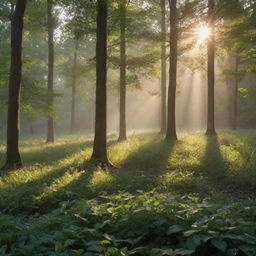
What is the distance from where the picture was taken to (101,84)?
11680 mm

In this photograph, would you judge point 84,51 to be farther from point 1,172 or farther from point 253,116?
point 1,172

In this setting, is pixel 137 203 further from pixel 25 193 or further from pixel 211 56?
pixel 211 56

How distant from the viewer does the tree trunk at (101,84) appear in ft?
37.9

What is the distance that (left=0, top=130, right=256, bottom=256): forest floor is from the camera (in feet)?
13.5

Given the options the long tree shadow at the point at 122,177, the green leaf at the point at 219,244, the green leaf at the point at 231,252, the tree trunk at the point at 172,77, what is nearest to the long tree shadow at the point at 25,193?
the long tree shadow at the point at 122,177

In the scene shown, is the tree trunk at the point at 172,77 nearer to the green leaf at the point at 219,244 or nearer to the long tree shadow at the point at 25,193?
the long tree shadow at the point at 25,193

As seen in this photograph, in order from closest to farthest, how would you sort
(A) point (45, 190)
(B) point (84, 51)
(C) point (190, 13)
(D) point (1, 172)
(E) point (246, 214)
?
(E) point (246, 214), (A) point (45, 190), (D) point (1, 172), (C) point (190, 13), (B) point (84, 51)

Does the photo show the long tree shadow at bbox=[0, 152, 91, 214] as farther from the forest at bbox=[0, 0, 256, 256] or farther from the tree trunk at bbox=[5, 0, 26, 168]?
the tree trunk at bbox=[5, 0, 26, 168]

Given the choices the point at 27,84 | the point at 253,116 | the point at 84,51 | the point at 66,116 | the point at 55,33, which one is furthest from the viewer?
the point at 66,116

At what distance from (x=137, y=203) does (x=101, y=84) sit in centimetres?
680

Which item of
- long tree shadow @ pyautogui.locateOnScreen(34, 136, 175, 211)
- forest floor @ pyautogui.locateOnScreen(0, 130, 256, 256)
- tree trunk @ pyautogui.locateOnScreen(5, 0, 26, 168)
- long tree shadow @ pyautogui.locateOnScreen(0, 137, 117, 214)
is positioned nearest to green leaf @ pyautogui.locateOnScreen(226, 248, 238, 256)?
forest floor @ pyautogui.locateOnScreen(0, 130, 256, 256)

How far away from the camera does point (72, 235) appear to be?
454 centimetres

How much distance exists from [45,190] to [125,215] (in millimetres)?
3356

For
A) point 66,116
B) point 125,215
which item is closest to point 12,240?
point 125,215
